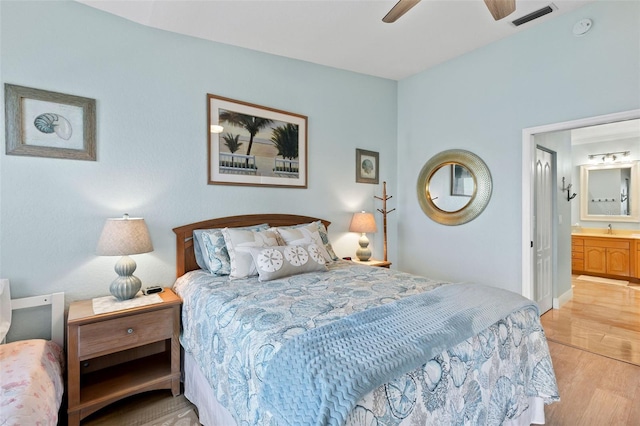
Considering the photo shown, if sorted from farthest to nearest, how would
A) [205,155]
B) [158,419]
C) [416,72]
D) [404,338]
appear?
[416,72] < [205,155] < [158,419] < [404,338]

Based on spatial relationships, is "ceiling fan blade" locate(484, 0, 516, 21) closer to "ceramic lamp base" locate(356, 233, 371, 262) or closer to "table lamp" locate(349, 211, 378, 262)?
"table lamp" locate(349, 211, 378, 262)

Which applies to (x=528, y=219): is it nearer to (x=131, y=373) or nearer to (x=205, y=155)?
(x=205, y=155)

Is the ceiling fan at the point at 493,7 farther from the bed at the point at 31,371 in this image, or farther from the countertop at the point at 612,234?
the countertop at the point at 612,234

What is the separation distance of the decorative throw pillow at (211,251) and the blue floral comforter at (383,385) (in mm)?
202

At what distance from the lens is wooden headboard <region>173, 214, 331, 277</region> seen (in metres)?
2.58

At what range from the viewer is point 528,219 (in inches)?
117

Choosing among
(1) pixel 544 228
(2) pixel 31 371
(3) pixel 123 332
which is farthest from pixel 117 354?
(1) pixel 544 228

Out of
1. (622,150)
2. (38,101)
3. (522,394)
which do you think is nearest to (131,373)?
(38,101)

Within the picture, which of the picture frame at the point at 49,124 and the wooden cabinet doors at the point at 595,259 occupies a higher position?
the picture frame at the point at 49,124

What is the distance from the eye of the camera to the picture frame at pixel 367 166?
3797 millimetres

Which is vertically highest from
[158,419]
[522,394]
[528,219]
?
[528,219]

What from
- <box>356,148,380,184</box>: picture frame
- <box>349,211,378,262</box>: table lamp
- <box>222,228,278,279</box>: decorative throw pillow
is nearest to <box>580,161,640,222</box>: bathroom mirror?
<box>356,148,380,184</box>: picture frame

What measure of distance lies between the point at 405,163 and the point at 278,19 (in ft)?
7.66

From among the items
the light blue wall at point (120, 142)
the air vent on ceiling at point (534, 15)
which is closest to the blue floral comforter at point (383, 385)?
the light blue wall at point (120, 142)
